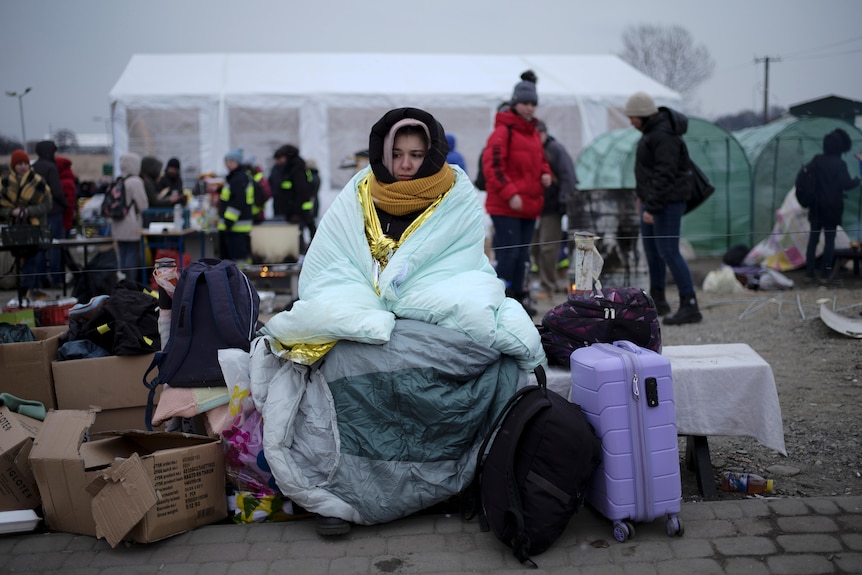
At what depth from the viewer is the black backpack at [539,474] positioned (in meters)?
2.86

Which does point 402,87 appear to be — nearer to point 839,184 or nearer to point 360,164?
point 360,164

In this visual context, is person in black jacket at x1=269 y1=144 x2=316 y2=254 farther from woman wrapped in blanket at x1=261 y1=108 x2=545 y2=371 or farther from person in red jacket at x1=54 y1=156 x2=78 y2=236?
woman wrapped in blanket at x1=261 y1=108 x2=545 y2=371

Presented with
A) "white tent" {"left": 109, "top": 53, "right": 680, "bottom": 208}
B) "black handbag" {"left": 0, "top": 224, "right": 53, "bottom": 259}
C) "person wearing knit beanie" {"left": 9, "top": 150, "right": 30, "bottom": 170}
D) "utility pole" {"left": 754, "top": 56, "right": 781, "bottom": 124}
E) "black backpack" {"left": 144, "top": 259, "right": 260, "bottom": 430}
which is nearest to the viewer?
"black backpack" {"left": 144, "top": 259, "right": 260, "bottom": 430}

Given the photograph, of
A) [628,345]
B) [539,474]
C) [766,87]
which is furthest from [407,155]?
[766,87]

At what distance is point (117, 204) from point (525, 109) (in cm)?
509

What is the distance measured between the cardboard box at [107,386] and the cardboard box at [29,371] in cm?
6

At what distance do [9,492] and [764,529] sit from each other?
10.6ft

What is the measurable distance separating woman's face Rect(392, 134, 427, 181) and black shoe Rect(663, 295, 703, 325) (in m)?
3.83

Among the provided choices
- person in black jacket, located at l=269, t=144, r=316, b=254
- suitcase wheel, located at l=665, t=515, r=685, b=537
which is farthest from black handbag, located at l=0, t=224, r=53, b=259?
suitcase wheel, located at l=665, t=515, r=685, b=537

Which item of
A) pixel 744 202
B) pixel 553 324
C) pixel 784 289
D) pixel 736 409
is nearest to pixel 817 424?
pixel 736 409

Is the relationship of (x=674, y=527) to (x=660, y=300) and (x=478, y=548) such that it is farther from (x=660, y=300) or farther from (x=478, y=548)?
(x=660, y=300)

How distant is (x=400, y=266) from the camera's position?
11.3ft

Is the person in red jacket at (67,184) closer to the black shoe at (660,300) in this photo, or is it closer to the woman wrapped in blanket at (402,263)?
the black shoe at (660,300)

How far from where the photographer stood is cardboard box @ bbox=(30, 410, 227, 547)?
3037 millimetres
